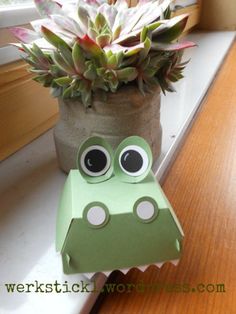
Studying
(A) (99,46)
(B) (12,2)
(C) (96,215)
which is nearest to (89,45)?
(A) (99,46)

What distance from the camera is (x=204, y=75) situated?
2.94 feet

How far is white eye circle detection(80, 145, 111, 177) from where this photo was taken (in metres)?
0.29

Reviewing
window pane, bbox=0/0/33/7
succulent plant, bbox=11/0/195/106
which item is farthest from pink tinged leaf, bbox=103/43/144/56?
window pane, bbox=0/0/33/7

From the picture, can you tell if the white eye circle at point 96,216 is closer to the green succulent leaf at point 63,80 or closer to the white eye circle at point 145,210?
the white eye circle at point 145,210

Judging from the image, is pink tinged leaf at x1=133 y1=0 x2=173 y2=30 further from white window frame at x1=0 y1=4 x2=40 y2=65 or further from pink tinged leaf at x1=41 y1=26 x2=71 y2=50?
white window frame at x1=0 y1=4 x2=40 y2=65

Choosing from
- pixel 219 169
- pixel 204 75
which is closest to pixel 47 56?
pixel 219 169

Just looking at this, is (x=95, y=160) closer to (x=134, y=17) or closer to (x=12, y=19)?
(x=134, y=17)

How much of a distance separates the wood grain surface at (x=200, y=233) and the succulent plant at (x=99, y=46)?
17 cm

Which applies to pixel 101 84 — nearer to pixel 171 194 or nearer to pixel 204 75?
pixel 171 194

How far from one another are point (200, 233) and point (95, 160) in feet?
0.52

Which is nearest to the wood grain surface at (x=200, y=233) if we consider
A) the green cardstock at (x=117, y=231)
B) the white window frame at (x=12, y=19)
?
the green cardstock at (x=117, y=231)

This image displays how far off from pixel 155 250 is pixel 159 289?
0.05 metres

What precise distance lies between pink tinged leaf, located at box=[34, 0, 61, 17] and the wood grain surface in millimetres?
262

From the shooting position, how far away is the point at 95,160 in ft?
0.97
